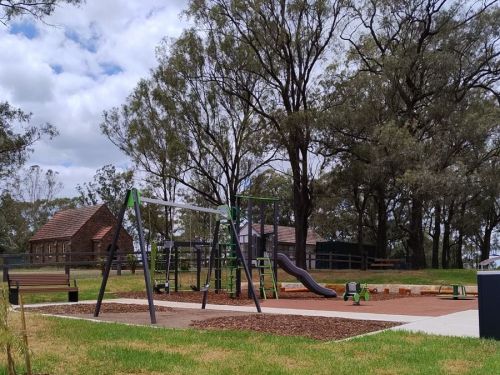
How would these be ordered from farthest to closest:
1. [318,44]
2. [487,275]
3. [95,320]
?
[318,44] → [95,320] → [487,275]

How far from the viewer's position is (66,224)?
185 feet

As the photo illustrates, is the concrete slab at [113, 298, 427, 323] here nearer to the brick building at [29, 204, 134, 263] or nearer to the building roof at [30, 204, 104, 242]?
the brick building at [29, 204, 134, 263]

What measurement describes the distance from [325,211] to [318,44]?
1597 centimetres

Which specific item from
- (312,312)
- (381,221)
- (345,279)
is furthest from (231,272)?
(381,221)

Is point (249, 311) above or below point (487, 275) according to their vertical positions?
below

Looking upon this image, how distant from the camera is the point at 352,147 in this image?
31.1 m

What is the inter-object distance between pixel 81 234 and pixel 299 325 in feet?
152

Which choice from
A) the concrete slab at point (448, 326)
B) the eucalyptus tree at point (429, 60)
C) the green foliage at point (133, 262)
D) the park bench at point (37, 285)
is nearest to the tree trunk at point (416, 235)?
the eucalyptus tree at point (429, 60)

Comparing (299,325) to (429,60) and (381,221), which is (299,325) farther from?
(381,221)

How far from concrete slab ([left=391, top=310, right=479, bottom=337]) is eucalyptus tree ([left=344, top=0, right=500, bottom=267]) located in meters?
14.7

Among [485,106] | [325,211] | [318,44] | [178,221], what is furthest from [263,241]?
[178,221]

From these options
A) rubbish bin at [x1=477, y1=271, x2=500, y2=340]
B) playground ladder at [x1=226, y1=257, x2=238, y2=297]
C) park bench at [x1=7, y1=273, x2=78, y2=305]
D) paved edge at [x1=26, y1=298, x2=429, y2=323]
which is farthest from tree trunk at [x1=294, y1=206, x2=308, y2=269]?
rubbish bin at [x1=477, y1=271, x2=500, y2=340]

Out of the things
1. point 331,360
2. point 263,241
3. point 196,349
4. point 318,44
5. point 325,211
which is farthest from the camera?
point 325,211

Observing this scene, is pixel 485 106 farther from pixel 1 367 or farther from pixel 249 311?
pixel 1 367
